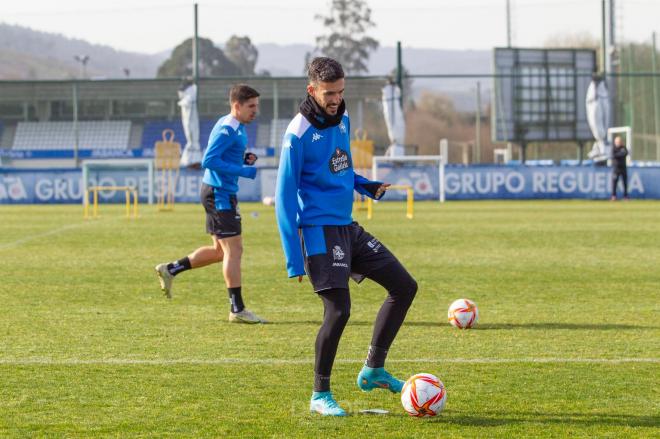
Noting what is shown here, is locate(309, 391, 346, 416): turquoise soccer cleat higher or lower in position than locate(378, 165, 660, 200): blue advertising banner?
lower

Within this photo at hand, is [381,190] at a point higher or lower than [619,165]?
lower

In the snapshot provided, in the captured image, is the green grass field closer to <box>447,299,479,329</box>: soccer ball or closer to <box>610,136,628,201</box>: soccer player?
<box>447,299,479,329</box>: soccer ball

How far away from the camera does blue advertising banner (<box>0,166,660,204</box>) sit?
111ft

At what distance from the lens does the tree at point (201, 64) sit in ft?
214

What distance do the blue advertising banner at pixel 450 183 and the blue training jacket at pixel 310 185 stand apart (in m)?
27.6

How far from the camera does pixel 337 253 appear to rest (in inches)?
239

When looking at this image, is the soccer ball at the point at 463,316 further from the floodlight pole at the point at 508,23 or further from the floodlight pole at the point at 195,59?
the floodlight pole at the point at 508,23

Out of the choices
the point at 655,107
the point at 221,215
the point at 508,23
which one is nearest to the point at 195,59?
the point at 508,23

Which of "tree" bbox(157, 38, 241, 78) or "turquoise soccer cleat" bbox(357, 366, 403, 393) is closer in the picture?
"turquoise soccer cleat" bbox(357, 366, 403, 393)

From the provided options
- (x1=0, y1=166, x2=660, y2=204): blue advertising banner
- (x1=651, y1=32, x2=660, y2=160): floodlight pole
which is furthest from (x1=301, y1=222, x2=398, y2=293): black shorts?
(x1=651, y1=32, x2=660, y2=160): floodlight pole

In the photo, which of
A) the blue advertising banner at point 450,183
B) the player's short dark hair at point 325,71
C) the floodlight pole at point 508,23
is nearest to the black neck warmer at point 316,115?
the player's short dark hair at point 325,71

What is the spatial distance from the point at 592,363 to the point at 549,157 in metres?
47.7

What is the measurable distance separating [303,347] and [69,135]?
201 ft

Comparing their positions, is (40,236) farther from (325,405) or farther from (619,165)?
(619,165)
